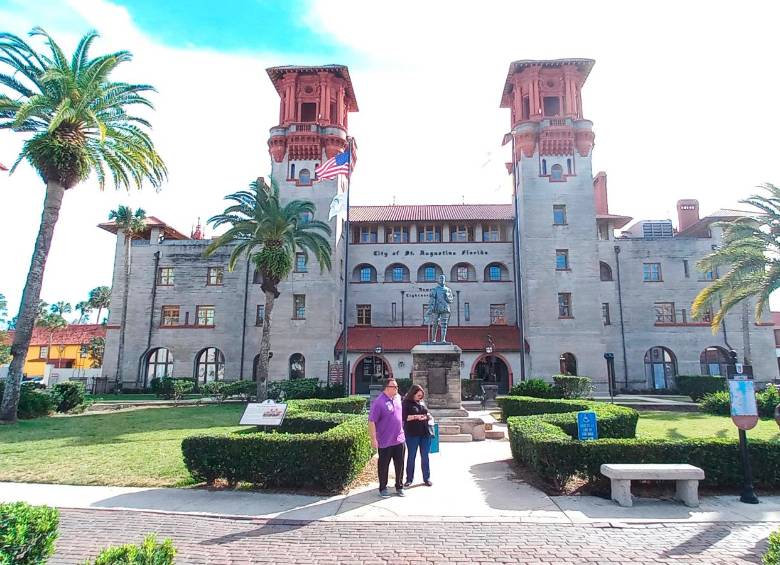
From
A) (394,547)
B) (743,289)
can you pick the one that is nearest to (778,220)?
(743,289)

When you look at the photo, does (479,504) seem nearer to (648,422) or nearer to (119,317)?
(648,422)

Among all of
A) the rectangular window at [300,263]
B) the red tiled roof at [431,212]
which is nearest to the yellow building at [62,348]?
the rectangular window at [300,263]

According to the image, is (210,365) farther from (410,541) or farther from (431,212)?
(410,541)

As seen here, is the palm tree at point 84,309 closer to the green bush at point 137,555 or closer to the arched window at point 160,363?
the arched window at point 160,363

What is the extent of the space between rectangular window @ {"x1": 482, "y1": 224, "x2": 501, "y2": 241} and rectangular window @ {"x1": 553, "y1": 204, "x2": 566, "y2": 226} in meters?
5.52

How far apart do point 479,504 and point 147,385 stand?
3721cm

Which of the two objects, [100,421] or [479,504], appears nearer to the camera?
[479,504]

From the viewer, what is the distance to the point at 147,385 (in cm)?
3862

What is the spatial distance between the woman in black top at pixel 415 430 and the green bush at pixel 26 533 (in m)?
5.84

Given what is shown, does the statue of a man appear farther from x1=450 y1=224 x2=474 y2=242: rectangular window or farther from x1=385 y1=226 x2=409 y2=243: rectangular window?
x1=450 y1=224 x2=474 y2=242: rectangular window

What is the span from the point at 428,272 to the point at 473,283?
12.5ft

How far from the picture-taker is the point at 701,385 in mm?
31109

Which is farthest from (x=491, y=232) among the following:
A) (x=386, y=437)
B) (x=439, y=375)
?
(x=386, y=437)

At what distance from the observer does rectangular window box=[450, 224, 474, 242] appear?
4050cm
